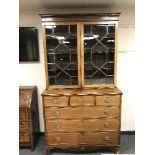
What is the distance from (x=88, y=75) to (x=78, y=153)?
1.17 m

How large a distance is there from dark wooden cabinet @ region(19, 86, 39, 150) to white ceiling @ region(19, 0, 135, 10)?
4.16ft

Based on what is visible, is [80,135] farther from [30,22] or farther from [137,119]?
[137,119]

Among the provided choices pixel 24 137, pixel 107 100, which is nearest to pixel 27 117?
pixel 24 137

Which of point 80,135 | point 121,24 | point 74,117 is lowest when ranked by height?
point 80,135

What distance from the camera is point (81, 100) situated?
8.41 ft

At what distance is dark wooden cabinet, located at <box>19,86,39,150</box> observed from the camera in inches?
107

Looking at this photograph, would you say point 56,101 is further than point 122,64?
No

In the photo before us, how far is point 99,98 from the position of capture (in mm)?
2572

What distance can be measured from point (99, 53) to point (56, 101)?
945 mm

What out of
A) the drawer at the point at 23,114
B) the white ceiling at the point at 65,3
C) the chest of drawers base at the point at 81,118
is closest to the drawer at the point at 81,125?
the chest of drawers base at the point at 81,118

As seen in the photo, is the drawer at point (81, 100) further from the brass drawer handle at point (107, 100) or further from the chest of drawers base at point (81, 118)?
the brass drawer handle at point (107, 100)

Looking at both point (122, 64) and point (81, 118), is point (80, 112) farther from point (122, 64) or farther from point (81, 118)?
point (122, 64)

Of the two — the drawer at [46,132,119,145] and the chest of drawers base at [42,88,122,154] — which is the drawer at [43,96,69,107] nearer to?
the chest of drawers base at [42,88,122,154]
